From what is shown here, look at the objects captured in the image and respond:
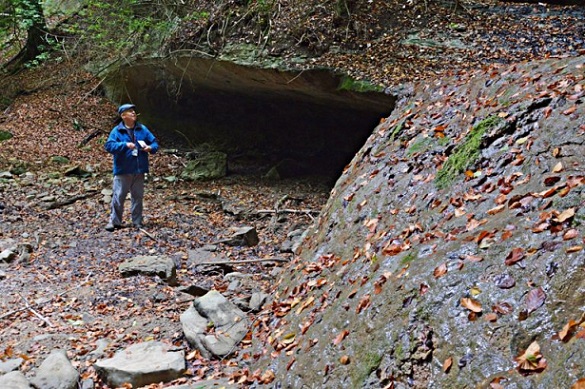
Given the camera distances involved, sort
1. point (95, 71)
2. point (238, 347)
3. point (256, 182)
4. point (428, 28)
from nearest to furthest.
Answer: point (238, 347) → point (428, 28) → point (256, 182) → point (95, 71)

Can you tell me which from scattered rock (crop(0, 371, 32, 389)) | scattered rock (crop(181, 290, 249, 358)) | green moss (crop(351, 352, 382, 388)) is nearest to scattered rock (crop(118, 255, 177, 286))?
scattered rock (crop(181, 290, 249, 358))

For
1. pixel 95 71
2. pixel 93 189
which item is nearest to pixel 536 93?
pixel 93 189

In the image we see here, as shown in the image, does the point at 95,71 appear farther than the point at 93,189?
Yes

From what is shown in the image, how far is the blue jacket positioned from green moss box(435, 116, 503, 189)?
5.11 m

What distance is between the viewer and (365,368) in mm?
3418

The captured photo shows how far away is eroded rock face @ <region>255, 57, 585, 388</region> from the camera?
289 centimetres

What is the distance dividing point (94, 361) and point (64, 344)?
497 mm

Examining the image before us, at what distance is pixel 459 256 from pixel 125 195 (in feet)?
21.2

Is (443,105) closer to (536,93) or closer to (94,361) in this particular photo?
(536,93)

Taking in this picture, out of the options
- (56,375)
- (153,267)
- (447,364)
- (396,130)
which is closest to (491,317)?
(447,364)

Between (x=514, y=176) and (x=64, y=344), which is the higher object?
(x=514, y=176)

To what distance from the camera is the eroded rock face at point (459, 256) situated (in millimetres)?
2893

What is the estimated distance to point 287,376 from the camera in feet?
13.0

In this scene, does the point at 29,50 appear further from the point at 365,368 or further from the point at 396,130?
the point at 365,368
